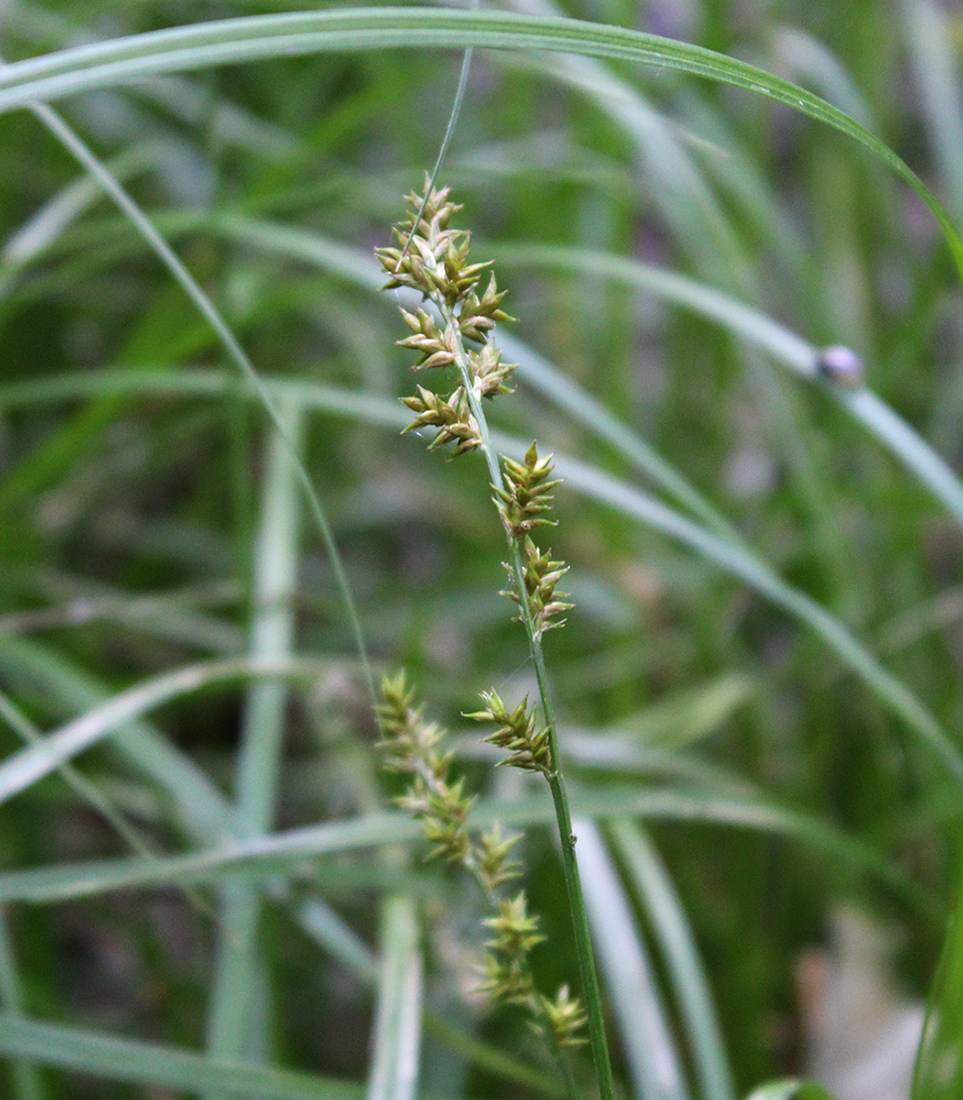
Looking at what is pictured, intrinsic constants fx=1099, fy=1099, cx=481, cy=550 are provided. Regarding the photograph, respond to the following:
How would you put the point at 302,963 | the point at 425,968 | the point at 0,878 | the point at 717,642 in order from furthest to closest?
the point at 717,642 < the point at 302,963 < the point at 425,968 < the point at 0,878

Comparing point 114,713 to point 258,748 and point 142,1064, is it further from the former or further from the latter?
point 142,1064

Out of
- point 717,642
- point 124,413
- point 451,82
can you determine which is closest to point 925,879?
point 717,642

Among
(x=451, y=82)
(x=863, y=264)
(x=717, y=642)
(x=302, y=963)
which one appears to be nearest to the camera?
(x=302, y=963)

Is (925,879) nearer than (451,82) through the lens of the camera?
Yes

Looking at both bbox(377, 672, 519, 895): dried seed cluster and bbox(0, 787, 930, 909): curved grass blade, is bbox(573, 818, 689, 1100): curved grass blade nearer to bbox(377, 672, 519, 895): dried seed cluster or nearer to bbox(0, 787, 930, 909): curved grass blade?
bbox(0, 787, 930, 909): curved grass blade

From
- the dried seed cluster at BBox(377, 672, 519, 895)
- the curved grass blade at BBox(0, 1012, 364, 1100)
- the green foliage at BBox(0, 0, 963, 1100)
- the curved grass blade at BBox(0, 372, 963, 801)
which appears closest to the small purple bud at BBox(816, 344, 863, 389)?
the green foliage at BBox(0, 0, 963, 1100)

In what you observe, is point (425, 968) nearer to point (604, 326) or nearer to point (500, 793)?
point (500, 793)
